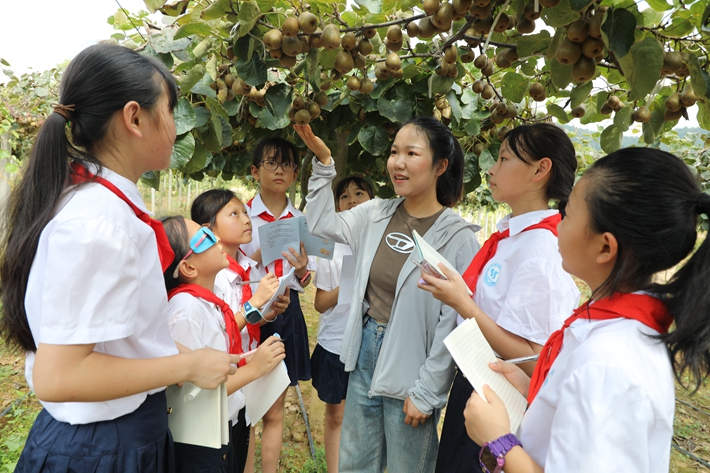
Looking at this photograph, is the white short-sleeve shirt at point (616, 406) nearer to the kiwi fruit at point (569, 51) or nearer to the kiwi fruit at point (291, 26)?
the kiwi fruit at point (569, 51)

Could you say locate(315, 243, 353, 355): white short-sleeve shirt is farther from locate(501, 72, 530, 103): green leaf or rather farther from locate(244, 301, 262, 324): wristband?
locate(501, 72, 530, 103): green leaf

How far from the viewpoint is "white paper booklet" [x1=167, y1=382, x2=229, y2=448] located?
1.17m

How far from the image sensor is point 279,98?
1746 millimetres

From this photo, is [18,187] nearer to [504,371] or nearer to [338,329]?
[504,371]

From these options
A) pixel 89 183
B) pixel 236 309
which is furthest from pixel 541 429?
pixel 236 309

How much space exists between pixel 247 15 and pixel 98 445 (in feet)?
3.45

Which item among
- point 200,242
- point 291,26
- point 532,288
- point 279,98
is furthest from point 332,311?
point 291,26

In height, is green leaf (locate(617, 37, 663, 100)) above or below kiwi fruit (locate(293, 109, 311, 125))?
above

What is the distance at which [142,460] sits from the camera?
1021mm

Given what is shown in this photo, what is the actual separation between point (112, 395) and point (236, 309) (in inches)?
47.3

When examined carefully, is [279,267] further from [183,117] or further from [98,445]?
[98,445]

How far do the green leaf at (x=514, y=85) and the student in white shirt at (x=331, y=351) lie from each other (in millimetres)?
1025

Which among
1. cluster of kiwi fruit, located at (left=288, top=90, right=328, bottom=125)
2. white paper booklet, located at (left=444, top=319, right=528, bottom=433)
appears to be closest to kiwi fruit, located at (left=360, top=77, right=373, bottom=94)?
cluster of kiwi fruit, located at (left=288, top=90, right=328, bottom=125)

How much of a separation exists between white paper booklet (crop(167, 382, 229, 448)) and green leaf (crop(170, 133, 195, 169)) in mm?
711
